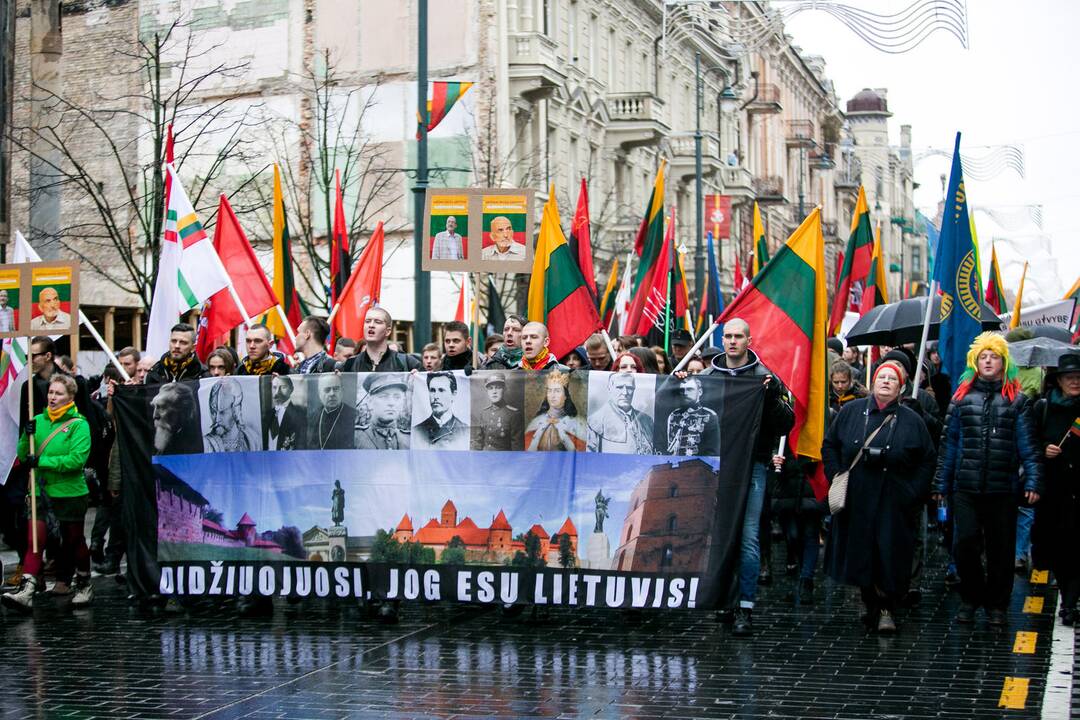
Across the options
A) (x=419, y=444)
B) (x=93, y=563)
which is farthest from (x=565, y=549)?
(x=93, y=563)

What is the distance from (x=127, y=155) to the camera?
115 ft

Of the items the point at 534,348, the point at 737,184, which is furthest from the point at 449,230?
the point at 737,184

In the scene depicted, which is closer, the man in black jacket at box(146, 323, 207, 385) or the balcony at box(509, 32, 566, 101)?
the man in black jacket at box(146, 323, 207, 385)

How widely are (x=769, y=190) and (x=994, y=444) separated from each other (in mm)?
51682

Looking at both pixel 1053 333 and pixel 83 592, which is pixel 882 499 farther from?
pixel 1053 333

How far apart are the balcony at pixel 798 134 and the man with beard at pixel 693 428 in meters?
59.6

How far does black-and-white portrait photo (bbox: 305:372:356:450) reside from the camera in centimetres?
1036

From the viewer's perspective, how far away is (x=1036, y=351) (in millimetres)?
12719

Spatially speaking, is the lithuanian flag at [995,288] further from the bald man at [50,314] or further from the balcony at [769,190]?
the balcony at [769,190]

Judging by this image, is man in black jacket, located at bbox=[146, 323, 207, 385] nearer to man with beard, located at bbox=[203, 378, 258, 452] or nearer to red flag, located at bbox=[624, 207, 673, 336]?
man with beard, located at bbox=[203, 378, 258, 452]

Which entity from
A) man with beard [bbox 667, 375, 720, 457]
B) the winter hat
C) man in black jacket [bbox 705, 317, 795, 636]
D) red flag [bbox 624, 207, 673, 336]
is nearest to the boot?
man with beard [bbox 667, 375, 720, 457]

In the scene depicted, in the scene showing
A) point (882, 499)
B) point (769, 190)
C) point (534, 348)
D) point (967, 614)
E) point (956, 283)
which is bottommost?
point (967, 614)

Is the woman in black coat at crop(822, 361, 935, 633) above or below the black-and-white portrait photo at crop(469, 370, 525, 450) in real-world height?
below

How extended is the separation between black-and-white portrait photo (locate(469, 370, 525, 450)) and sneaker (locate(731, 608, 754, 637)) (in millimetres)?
1716
